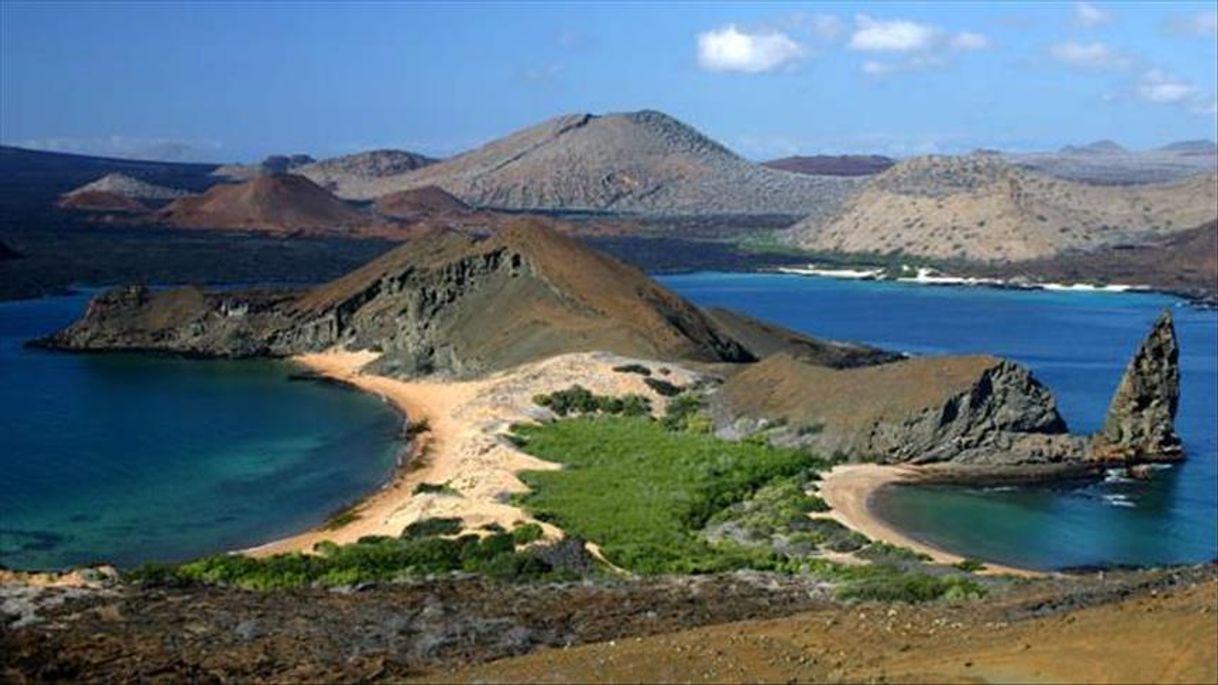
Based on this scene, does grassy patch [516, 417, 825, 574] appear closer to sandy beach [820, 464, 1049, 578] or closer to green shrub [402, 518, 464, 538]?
sandy beach [820, 464, 1049, 578]

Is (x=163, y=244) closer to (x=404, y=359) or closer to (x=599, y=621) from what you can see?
(x=404, y=359)

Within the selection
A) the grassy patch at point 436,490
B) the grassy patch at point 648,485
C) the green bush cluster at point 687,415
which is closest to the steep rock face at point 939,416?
the green bush cluster at point 687,415

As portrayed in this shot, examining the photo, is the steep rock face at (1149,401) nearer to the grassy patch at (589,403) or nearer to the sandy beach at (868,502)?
the sandy beach at (868,502)

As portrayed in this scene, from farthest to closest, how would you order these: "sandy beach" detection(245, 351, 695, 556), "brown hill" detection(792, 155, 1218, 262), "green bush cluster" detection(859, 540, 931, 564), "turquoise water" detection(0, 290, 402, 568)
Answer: "brown hill" detection(792, 155, 1218, 262)
"turquoise water" detection(0, 290, 402, 568)
"sandy beach" detection(245, 351, 695, 556)
"green bush cluster" detection(859, 540, 931, 564)

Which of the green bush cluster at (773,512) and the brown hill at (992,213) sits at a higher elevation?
the brown hill at (992,213)

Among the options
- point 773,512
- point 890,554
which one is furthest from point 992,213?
point 890,554

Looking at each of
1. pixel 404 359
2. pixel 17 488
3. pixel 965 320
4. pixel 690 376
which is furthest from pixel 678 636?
pixel 965 320

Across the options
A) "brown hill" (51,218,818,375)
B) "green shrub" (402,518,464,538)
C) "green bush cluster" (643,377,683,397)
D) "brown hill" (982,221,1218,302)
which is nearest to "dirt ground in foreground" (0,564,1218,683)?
"green shrub" (402,518,464,538)
